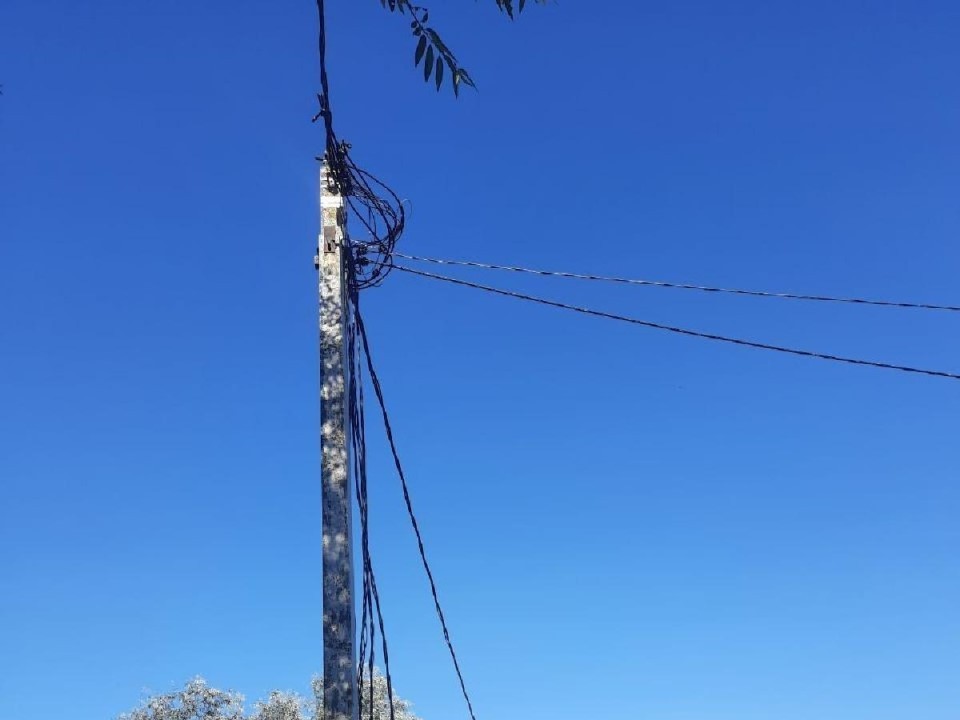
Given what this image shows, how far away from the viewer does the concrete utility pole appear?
22.0 feet

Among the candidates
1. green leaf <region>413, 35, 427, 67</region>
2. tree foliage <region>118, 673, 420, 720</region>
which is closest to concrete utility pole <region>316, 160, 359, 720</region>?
green leaf <region>413, 35, 427, 67</region>

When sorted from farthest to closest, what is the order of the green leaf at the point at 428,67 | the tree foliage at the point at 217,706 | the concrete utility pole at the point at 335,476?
the tree foliage at the point at 217,706 < the concrete utility pole at the point at 335,476 < the green leaf at the point at 428,67

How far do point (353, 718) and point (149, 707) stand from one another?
2657cm

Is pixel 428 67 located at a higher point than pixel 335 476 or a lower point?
higher

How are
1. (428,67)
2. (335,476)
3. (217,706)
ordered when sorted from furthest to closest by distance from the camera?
(217,706), (335,476), (428,67)

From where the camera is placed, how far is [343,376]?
766 cm

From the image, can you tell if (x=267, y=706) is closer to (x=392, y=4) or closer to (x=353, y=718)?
(x=353, y=718)

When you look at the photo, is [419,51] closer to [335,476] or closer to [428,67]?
[428,67]

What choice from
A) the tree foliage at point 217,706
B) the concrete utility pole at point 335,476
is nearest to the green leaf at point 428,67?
the concrete utility pole at point 335,476

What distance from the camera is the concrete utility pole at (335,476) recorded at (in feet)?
22.0

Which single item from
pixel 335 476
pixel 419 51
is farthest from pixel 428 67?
pixel 335 476

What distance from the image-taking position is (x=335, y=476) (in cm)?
726

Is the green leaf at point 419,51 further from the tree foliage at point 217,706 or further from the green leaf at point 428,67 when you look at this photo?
the tree foliage at point 217,706

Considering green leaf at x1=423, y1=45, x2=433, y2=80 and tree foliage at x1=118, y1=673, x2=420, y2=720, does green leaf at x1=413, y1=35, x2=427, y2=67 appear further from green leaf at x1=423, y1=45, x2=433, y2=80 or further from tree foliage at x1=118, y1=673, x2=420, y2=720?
tree foliage at x1=118, y1=673, x2=420, y2=720
